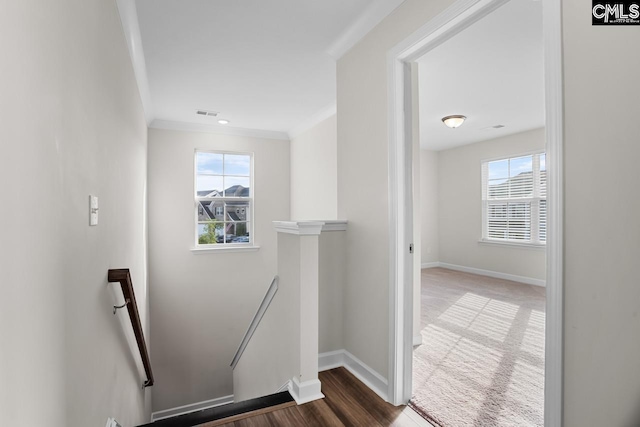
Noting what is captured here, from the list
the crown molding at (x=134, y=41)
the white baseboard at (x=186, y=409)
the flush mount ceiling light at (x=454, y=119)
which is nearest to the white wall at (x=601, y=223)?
the crown molding at (x=134, y=41)

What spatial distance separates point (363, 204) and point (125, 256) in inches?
67.5

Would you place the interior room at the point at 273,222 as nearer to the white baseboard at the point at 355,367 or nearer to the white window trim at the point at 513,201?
the white baseboard at the point at 355,367

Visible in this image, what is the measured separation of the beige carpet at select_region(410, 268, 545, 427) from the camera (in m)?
1.96

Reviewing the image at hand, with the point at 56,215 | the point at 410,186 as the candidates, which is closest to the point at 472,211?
the point at 410,186

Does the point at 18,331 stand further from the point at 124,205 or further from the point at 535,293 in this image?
the point at 535,293

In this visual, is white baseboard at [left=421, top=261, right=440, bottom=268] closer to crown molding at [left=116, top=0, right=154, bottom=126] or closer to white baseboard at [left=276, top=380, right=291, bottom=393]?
white baseboard at [left=276, top=380, right=291, bottom=393]

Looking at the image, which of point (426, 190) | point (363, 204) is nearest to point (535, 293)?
point (426, 190)

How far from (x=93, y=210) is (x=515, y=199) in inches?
245

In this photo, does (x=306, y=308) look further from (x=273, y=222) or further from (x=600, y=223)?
(x=600, y=223)

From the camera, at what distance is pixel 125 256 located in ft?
7.61

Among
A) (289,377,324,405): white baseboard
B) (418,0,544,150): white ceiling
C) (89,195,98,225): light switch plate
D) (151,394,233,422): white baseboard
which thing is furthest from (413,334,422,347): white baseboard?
Answer: (151,394,233,422): white baseboard

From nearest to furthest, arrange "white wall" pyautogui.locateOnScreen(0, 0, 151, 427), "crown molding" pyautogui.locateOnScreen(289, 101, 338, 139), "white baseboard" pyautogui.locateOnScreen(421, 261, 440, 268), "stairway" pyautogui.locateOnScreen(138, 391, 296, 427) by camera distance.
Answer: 1. "white wall" pyautogui.locateOnScreen(0, 0, 151, 427)
2. "stairway" pyautogui.locateOnScreen(138, 391, 296, 427)
3. "crown molding" pyautogui.locateOnScreen(289, 101, 338, 139)
4. "white baseboard" pyautogui.locateOnScreen(421, 261, 440, 268)

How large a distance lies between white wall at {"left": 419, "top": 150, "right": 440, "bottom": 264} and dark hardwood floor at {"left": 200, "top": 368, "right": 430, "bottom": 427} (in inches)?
211

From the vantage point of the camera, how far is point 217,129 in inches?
202
